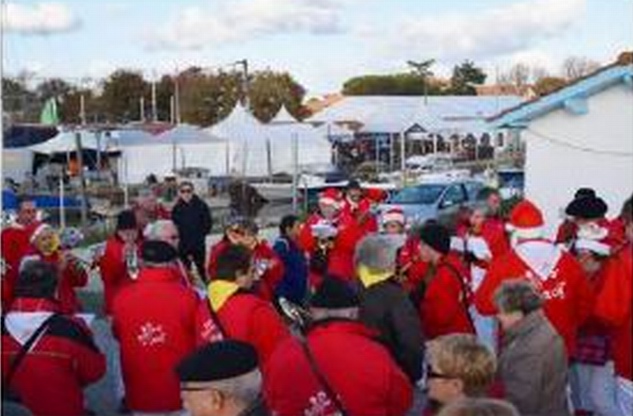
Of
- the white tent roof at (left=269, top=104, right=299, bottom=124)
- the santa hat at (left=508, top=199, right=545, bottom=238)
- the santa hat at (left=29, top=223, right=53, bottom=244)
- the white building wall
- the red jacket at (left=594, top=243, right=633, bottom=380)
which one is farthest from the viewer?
the white tent roof at (left=269, top=104, right=299, bottom=124)

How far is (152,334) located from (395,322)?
1.42 metres

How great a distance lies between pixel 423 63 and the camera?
117 metres

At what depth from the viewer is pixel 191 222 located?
1708 centimetres

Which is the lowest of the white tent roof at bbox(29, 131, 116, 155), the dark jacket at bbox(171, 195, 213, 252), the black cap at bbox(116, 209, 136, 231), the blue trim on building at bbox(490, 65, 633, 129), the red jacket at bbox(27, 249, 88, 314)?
the white tent roof at bbox(29, 131, 116, 155)

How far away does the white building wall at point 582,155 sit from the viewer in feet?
57.5

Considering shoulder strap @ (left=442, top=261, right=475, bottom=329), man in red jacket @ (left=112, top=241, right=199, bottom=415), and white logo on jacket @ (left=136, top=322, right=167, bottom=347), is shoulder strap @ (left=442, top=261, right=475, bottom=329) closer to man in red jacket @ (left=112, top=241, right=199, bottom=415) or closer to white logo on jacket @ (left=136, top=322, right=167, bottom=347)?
man in red jacket @ (left=112, top=241, right=199, bottom=415)

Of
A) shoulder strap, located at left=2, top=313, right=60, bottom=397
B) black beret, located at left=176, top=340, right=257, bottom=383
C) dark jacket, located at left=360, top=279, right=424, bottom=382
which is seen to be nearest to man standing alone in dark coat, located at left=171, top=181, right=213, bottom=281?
dark jacket, located at left=360, top=279, right=424, bottom=382

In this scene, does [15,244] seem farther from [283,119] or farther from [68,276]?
[283,119]

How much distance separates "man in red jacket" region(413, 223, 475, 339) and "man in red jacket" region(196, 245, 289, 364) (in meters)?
2.36

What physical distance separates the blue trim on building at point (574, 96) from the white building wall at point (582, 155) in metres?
0.12

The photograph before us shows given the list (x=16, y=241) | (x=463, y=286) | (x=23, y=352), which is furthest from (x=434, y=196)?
(x=23, y=352)

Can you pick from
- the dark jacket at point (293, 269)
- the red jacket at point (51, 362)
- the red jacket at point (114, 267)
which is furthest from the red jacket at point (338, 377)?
the dark jacket at point (293, 269)

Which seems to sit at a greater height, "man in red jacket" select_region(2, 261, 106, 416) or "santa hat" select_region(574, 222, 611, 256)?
"santa hat" select_region(574, 222, 611, 256)

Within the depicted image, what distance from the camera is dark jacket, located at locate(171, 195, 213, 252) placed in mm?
17047
